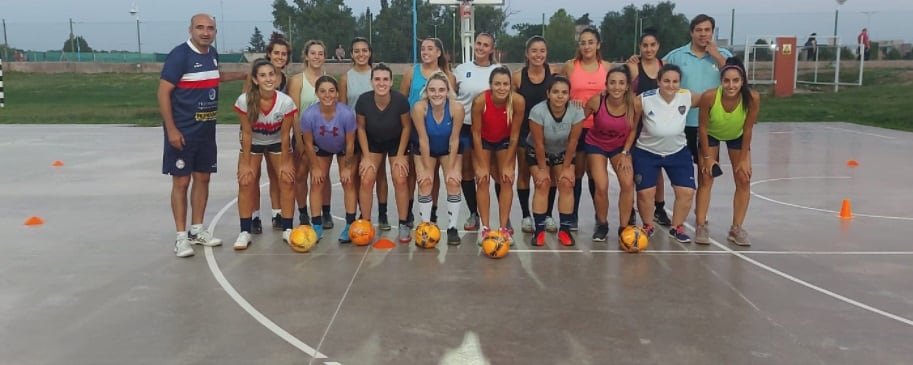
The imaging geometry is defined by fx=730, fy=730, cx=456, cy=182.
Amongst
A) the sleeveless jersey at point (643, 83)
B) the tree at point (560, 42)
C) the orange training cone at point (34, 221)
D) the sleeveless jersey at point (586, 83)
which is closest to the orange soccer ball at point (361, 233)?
the sleeveless jersey at point (586, 83)

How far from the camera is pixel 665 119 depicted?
5801mm

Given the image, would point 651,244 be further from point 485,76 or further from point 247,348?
point 247,348

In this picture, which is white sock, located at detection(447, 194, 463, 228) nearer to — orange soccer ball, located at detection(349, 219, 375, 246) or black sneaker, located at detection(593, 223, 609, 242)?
orange soccer ball, located at detection(349, 219, 375, 246)

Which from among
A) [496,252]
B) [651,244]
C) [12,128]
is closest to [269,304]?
[496,252]

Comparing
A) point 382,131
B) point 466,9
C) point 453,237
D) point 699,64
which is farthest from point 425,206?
point 466,9

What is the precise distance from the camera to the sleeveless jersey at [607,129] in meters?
5.79

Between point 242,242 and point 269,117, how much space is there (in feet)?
3.38

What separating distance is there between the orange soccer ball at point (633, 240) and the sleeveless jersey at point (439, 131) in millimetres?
1568

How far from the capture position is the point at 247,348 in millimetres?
3812

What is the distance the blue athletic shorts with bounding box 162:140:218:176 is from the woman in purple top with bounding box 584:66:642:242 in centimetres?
305

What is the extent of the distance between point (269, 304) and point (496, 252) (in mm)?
1795

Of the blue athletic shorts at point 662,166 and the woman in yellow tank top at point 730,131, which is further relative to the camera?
the blue athletic shorts at point 662,166

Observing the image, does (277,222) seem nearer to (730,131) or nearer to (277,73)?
(277,73)

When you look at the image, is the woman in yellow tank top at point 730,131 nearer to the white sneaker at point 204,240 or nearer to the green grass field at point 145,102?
the white sneaker at point 204,240
